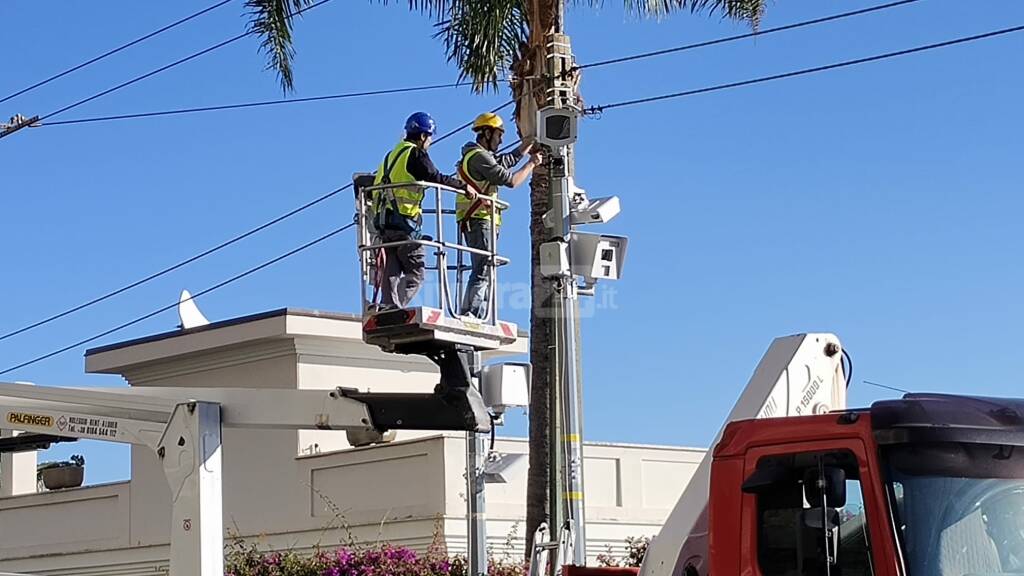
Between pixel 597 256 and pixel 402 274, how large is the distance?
6.94 feet

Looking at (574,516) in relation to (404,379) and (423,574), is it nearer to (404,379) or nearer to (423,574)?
(423,574)

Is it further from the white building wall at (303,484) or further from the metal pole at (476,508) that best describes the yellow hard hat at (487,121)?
the white building wall at (303,484)

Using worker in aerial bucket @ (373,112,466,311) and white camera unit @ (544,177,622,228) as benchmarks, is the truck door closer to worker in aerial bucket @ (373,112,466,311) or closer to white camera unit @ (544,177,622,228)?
worker in aerial bucket @ (373,112,466,311)

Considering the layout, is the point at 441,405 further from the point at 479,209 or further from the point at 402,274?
the point at 479,209

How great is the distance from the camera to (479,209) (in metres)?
10.9

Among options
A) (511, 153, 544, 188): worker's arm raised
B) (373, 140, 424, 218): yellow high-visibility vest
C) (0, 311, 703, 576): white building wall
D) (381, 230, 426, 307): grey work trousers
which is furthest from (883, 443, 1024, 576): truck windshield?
(0, 311, 703, 576): white building wall

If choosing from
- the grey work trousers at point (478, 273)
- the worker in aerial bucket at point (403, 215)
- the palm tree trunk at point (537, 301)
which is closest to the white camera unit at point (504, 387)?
the grey work trousers at point (478, 273)

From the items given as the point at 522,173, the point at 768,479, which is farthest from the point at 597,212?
the point at 768,479

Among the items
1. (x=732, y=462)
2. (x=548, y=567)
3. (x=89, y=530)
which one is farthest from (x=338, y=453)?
(x=732, y=462)

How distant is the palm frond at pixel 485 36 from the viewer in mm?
16469

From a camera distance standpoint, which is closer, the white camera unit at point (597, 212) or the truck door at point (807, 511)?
the truck door at point (807, 511)

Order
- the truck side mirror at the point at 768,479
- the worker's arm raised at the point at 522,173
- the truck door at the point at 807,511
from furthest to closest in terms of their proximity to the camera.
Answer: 1. the worker's arm raised at the point at 522,173
2. the truck side mirror at the point at 768,479
3. the truck door at the point at 807,511

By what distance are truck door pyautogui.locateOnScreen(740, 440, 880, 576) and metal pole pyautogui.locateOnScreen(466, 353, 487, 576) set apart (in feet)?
19.1

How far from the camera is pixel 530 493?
610 inches
